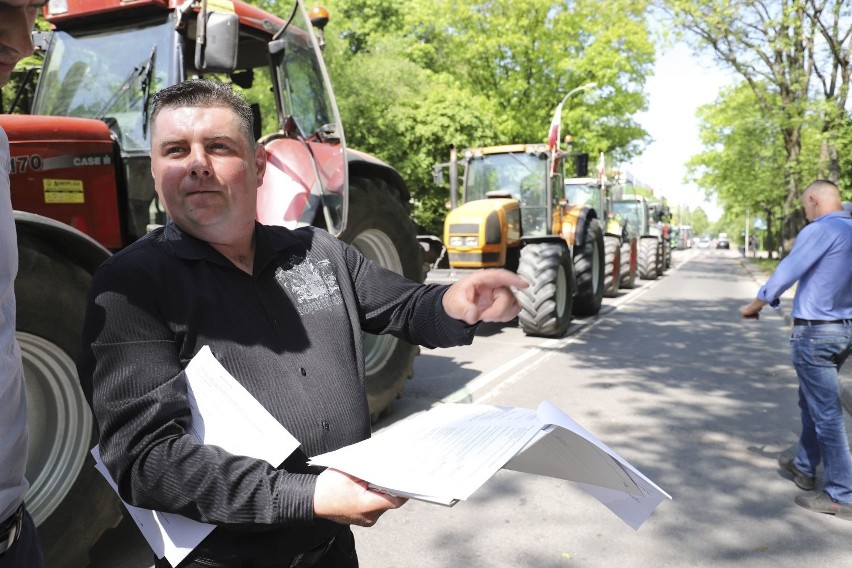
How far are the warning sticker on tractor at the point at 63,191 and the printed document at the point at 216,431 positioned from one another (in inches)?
95.8

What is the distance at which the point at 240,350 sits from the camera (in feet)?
4.61

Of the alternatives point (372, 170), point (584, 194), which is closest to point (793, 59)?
point (584, 194)

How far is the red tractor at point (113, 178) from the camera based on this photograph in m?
2.78

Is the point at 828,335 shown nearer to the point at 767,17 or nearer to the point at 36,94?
the point at 36,94

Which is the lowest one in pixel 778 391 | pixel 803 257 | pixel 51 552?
pixel 778 391

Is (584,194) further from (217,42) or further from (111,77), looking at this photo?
(217,42)

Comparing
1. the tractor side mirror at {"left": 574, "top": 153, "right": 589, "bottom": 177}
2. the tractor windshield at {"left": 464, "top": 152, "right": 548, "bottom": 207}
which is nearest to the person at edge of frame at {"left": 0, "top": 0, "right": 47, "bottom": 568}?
the tractor windshield at {"left": 464, "top": 152, "right": 548, "bottom": 207}

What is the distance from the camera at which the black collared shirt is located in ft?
3.82

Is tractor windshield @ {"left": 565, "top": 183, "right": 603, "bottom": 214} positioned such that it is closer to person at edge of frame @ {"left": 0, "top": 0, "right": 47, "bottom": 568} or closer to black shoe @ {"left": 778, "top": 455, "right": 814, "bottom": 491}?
black shoe @ {"left": 778, "top": 455, "right": 814, "bottom": 491}

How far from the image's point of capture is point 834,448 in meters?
3.71

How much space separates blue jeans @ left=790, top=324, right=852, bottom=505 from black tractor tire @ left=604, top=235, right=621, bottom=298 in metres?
10.5

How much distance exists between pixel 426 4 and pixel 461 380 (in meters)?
22.8

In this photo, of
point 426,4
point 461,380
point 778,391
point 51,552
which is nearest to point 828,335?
point 778,391

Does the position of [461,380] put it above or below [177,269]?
below
